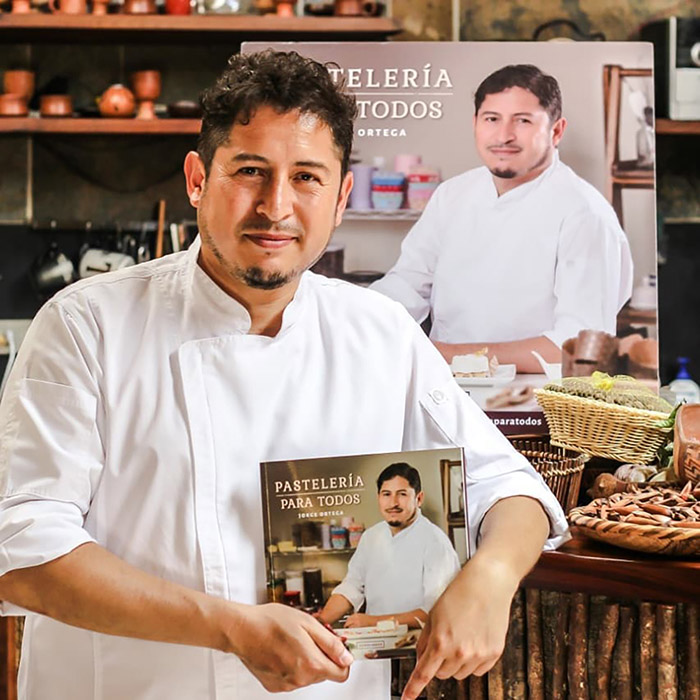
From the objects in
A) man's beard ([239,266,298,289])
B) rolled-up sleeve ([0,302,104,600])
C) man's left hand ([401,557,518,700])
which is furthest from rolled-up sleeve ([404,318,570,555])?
rolled-up sleeve ([0,302,104,600])

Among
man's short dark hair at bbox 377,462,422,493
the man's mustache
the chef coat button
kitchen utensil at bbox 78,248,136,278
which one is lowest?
man's short dark hair at bbox 377,462,422,493

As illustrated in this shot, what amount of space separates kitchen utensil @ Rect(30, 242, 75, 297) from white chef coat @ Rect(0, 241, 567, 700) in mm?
2634

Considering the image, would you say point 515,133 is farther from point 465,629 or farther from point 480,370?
point 465,629

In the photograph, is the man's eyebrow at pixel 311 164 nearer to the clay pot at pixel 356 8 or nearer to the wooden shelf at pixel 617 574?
the wooden shelf at pixel 617 574

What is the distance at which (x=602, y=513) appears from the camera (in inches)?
72.4

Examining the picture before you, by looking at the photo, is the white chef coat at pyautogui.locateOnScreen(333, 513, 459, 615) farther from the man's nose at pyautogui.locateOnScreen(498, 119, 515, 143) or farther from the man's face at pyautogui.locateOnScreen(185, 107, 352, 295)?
the man's nose at pyautogui.locateOnScreen(498, 119, 515, 143)

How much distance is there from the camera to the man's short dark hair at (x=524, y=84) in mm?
3016

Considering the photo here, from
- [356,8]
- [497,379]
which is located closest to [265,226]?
[497,379]

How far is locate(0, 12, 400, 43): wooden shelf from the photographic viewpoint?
12.1 ft

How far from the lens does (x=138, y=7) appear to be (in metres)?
3.76

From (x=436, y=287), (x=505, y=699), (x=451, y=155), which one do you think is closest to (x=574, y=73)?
(x=451, y=155)

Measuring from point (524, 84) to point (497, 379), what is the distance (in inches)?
32.9

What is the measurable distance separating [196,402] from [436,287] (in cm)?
169

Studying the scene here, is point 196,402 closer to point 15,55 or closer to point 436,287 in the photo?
point 436,287
